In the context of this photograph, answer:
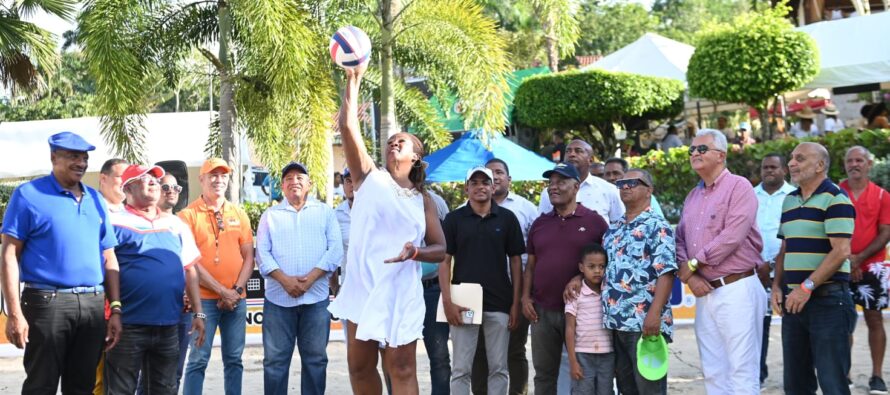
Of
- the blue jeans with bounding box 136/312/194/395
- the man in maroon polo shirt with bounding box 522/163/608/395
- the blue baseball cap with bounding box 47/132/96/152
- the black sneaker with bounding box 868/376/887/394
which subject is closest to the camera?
the blue baseball cap with bounding box 47/132/96/152

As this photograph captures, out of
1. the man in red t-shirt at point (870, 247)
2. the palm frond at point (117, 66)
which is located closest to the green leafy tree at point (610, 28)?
the palm frond at point (117, 66)

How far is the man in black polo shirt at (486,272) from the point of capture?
6.79 meters

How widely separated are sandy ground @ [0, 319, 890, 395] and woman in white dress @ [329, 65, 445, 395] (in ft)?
11.1

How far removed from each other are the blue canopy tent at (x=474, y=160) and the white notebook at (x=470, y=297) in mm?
7135

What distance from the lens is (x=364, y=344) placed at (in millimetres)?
5145

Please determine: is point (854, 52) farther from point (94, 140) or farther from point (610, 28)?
point (610, 28)

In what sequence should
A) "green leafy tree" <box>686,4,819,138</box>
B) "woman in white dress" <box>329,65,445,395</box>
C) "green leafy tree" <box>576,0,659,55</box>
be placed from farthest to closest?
"green leafy tree" <box>576,0,659,55</box>, "green leafy tree" <box>686,4,819,138</box>, "woman in white dress" <box>329,65,445,395</box>

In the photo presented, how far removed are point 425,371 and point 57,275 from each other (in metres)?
4.47

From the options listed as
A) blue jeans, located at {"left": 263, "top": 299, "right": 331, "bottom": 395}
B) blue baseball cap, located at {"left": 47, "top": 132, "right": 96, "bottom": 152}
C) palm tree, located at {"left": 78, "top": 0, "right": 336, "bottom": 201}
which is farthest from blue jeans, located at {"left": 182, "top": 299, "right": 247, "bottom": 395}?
palm tree, located at {"left": 78, "top": 0, "right": 336, "bottom": 201}

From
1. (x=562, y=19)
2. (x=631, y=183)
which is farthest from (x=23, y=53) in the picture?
(x=631, y=183)

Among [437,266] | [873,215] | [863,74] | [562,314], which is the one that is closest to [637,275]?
[562,314]

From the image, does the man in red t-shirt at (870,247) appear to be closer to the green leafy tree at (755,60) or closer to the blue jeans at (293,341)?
the blue jeans at (293,341)

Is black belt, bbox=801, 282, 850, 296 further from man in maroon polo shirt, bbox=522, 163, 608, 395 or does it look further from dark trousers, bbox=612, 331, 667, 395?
man in maroon polo shirt, bbox=522, 163, 608, 395

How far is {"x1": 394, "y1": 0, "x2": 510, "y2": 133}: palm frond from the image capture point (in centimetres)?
1294
